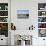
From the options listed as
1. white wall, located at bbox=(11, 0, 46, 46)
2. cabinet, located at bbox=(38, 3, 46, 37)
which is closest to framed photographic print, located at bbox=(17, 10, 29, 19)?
white wall, located at bbox=(11, 0, 46, 46)

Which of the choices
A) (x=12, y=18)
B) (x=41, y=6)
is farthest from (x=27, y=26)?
(x=41, y=6)

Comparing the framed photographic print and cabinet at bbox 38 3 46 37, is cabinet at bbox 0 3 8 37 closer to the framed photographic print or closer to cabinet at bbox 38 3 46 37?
the framed photographic print

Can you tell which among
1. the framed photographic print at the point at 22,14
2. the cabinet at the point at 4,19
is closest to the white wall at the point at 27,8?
the framed photographic print at the point at 22,14

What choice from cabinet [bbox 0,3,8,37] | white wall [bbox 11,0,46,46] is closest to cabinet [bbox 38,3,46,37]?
white wall [bbox 11,0,46,46]

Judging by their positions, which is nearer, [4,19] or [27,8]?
[27,8]

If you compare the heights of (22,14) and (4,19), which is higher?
(22,14)

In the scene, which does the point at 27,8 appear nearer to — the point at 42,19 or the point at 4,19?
the point at 42,19

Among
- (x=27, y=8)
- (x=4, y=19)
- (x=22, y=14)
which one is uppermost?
(x=27, y=8)

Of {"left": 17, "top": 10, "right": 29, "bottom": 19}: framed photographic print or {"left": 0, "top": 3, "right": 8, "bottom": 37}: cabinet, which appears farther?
{"left": 0, "top": 3, "right": 8, "bottom": 37}: cabinet

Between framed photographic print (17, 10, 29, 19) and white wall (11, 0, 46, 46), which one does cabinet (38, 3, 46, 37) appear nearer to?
white wall (11, 0, 46, 46)

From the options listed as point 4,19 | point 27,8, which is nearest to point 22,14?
point 27,8

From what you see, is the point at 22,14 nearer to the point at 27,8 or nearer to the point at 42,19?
the point at 27,8

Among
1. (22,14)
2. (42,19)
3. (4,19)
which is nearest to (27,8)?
(22,14)

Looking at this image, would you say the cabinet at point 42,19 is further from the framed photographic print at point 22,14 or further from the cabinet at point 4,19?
the cabinet at point 4,19
